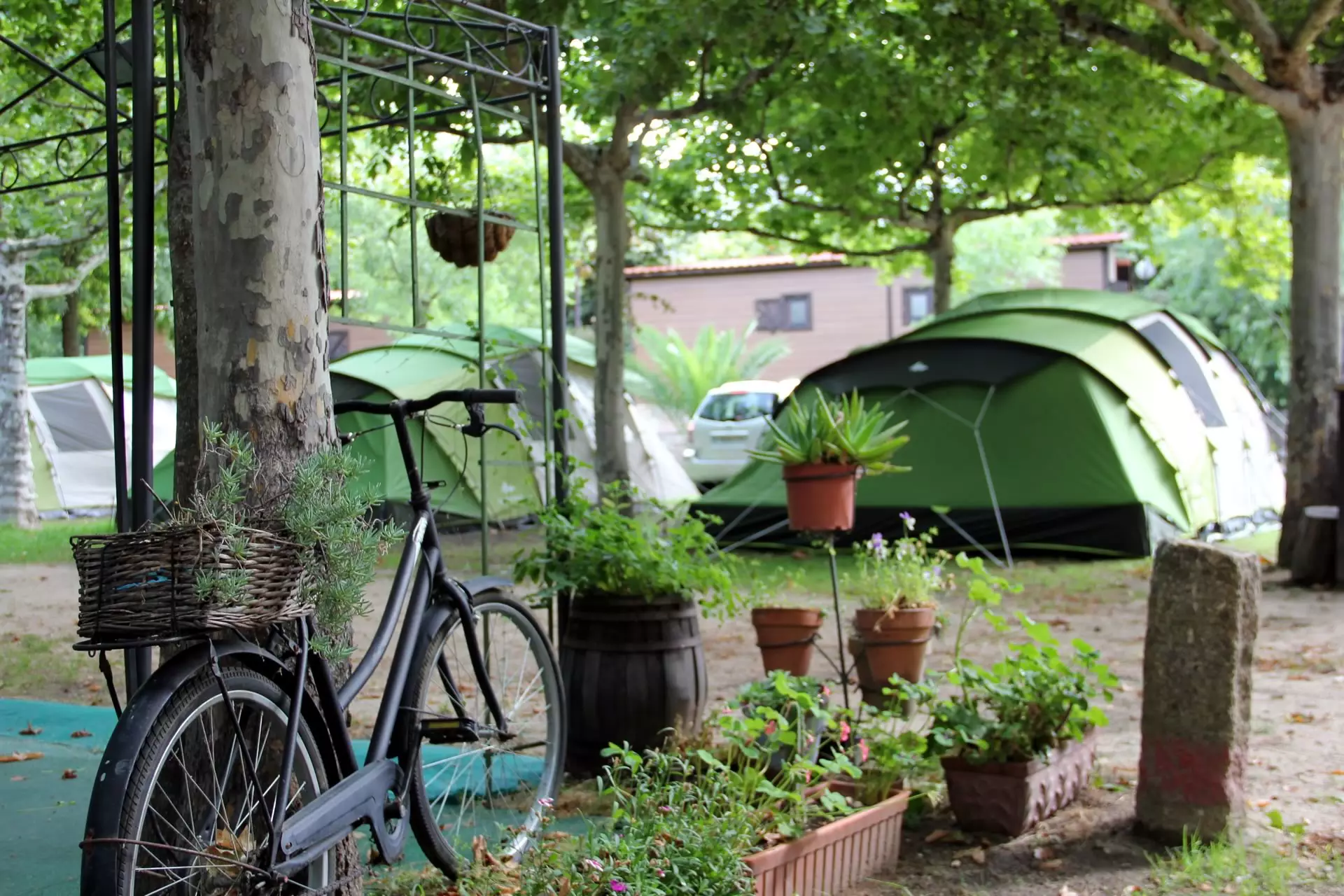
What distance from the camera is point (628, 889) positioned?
8.46 feet

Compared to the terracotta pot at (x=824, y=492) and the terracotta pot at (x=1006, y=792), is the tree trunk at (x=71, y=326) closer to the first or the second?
the terracotta pot at (x=824, y=492)

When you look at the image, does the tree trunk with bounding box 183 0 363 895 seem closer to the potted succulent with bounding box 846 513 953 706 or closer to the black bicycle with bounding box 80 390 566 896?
the black bicycle with bounding box 80 390 566 896

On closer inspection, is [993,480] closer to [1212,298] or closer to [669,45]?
[669,45]

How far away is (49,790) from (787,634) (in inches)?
103

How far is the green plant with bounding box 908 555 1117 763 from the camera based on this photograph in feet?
12.3

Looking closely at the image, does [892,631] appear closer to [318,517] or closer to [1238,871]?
[1238,871]

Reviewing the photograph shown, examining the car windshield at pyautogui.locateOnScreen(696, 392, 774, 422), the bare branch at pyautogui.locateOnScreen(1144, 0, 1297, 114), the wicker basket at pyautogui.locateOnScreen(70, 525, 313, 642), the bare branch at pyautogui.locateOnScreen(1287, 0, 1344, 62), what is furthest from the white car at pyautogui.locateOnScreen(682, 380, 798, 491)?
the wicker basket at pyautogui.locateOnScreen(70, 525, 313, 642)

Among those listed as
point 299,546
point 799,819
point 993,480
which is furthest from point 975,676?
point 993,480

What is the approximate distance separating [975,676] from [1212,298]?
2809cm

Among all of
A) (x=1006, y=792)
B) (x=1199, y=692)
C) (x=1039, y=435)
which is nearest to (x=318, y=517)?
(x=1006, y=792)

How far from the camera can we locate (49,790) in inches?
160

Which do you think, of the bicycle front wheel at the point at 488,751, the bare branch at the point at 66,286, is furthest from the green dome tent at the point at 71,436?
the bicycle front wheel at the point at 488,751

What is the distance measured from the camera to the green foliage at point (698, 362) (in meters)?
29.5

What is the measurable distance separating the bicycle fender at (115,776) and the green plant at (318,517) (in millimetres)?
274
